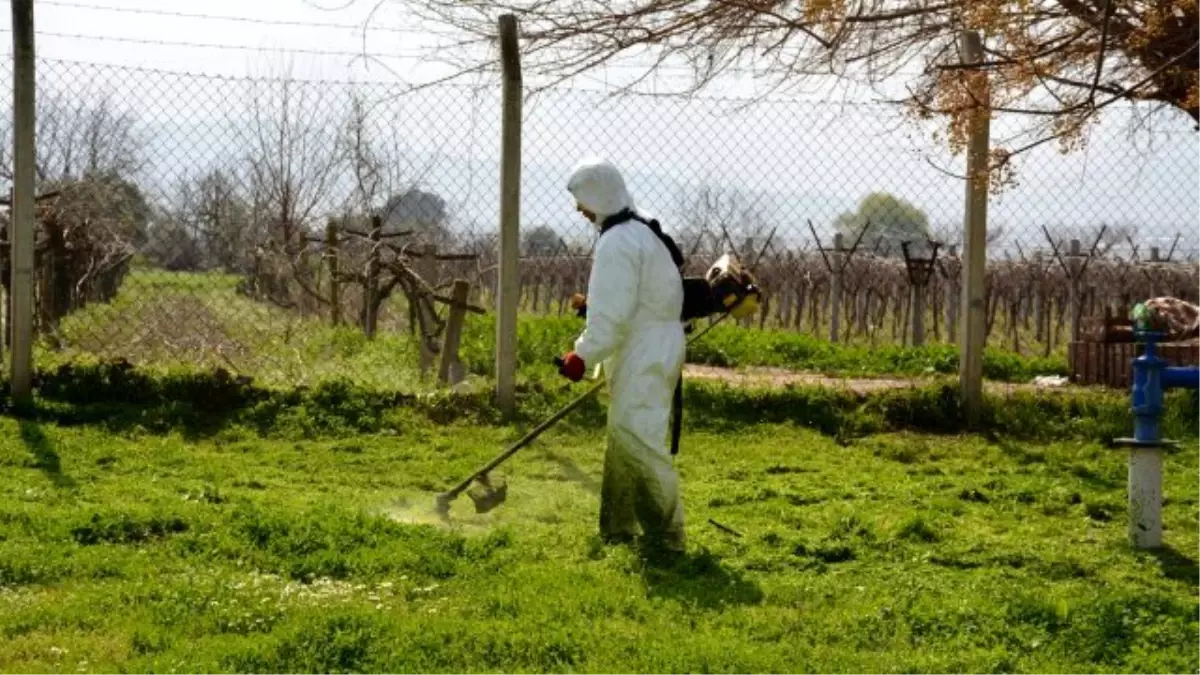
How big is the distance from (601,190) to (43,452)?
3.36 meters

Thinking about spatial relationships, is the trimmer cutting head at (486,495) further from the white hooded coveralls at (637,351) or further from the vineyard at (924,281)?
the vineyard at (924,281)

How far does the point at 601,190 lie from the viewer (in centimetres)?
566

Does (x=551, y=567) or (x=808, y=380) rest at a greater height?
(x=808, y=380)

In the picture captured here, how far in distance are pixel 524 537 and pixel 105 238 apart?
11449 millimetres

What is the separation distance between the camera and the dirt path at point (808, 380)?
9781 millimetres

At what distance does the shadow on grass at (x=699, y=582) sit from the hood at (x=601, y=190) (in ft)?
4.23

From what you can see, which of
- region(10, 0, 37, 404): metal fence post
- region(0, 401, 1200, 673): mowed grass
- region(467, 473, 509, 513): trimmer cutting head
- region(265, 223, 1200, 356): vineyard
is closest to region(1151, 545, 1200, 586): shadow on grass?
region(0, 401, 1200, 673): mowed grass

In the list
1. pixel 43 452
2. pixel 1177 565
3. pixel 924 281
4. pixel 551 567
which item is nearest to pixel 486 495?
pixel 551 567

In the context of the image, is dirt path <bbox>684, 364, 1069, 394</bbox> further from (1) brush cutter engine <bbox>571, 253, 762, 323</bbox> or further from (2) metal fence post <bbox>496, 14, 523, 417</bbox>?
(1) brush cutter engine <bbox>571, 253, 762, 323</bbox>

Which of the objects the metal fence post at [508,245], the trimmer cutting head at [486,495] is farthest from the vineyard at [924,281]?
the trimmer cutting head at [486,495]

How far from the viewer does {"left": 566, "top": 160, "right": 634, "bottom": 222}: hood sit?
5.67 m

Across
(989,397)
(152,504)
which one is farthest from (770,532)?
(989,397)

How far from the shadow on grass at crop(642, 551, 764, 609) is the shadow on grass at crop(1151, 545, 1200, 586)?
62.7 inches

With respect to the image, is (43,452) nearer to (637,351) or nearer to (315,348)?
(637,351)
